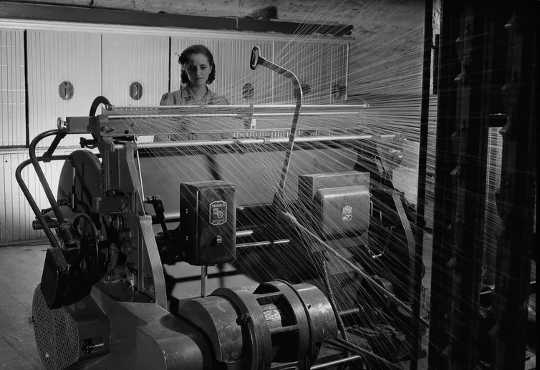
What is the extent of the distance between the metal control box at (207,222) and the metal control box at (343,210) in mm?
718

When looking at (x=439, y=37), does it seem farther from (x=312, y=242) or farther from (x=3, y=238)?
(x=3, y=238)

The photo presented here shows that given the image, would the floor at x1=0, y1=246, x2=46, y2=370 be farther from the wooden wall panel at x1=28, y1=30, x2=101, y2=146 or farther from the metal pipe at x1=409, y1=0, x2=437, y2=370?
the metal pipe at x1=409, y1=0, x2=437, y2=370

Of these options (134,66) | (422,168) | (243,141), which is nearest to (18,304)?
(243,141)

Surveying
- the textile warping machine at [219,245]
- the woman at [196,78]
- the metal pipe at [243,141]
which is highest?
the woman at [196,78]

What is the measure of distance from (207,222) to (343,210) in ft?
3.33

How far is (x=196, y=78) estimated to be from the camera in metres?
6.37

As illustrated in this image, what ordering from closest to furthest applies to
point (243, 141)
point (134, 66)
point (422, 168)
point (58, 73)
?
point (422, 168), point (243, 141), point (58, 73), point (134, 66)

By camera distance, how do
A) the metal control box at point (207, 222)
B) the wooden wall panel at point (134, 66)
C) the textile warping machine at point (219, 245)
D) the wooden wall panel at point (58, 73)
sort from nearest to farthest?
1. the textile warping machine at point (219, 245)
2. the metal control box at point (207, 222)
3. the wooden wall panel at point (58, 73)
4. the wooden wall panel at point (134, 66)

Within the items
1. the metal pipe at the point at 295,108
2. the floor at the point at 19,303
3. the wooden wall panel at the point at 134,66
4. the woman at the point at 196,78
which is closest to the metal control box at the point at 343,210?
the metal pipe at the point at 295,108

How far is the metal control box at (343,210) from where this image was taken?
411 cm

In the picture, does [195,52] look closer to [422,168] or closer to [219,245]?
[219,245]

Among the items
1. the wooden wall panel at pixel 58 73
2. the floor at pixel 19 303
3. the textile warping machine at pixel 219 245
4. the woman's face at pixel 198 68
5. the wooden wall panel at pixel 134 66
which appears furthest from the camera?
the wooden wall panel at pixel 134 66

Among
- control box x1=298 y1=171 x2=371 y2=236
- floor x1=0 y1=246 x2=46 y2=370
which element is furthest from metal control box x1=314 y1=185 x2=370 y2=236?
floor x1=0 y1=246 x2=46 y2=370

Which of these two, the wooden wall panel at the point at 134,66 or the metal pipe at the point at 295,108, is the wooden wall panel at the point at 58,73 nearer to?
the wooden wall panel at the point at 134,66
